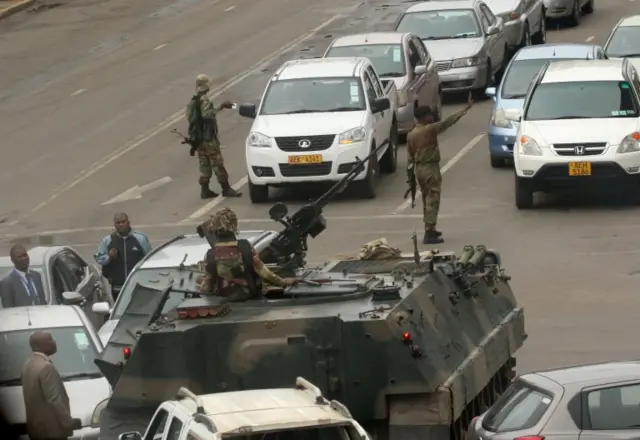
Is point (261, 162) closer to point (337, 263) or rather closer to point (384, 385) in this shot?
point (337, 263)

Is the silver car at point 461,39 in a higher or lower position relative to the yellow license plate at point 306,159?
lower

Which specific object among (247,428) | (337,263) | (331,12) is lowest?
(331,12)

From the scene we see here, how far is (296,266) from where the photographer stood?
1439 centimetres

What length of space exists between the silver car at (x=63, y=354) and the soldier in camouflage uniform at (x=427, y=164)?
7.12 m

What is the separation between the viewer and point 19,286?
17594 mm

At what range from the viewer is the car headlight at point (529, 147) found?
78.0 ft

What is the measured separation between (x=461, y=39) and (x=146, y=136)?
21.5 ft

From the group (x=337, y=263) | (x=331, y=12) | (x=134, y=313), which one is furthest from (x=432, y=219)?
(x=331, y=12)

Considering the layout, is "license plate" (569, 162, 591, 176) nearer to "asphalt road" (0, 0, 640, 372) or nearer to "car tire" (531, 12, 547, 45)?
"asphalt road" (0, 0, 640, 372)

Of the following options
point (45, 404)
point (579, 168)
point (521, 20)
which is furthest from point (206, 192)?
point (45, 404)

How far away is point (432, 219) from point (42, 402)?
10.1 m

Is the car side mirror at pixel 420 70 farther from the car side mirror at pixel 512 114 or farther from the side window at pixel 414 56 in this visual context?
the car side mirror at pixel 512 114

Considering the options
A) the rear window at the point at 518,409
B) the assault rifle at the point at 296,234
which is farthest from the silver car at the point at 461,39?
the rear window at the point at 518,409

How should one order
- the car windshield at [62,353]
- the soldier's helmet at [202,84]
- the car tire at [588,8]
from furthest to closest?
1. the car tire at [588,8]
2. the soldier's helmet at [202,84]
3. the car windshield at [62,353]
